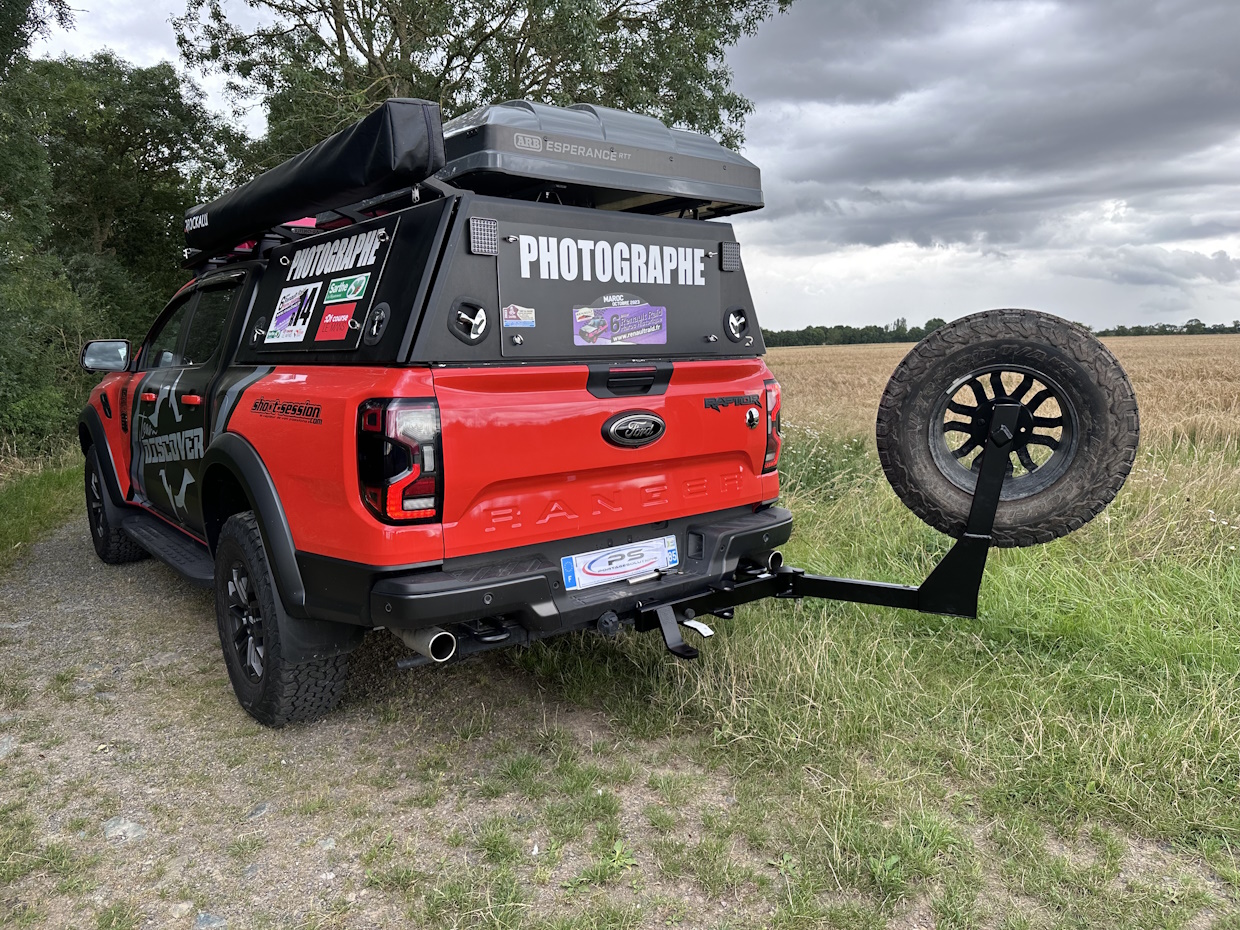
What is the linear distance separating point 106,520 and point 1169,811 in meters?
6.07

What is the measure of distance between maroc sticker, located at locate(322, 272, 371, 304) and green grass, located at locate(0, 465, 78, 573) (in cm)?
436

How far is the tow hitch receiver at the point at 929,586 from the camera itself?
318 centimetres

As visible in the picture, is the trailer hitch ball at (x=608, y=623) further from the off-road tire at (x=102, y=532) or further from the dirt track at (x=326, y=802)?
the off-road tire at (x=102, y=532)

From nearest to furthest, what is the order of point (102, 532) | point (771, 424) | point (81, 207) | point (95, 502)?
point (771, 424) < point (102, 532) < point (95, 502) < point (81, 207)

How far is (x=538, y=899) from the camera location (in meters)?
2.45

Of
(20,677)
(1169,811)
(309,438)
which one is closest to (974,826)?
(1169,811)

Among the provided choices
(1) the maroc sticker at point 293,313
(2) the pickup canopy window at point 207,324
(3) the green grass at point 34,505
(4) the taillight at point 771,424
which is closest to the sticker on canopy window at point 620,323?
(4) the taillight at point 771,424

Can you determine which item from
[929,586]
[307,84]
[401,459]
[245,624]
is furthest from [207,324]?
[307,84]

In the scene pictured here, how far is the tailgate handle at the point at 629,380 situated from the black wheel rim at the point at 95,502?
454cm

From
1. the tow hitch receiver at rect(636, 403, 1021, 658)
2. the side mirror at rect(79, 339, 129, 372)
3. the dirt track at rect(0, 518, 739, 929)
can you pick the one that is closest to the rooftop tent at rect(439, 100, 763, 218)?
the tow hitch receiver at rect(636, 403, 1021, 658)

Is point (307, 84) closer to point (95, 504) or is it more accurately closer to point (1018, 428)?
point (95, 504)

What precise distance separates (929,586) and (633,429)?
4.47ft

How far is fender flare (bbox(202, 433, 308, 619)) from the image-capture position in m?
3.07

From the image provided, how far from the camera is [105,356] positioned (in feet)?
17.0
